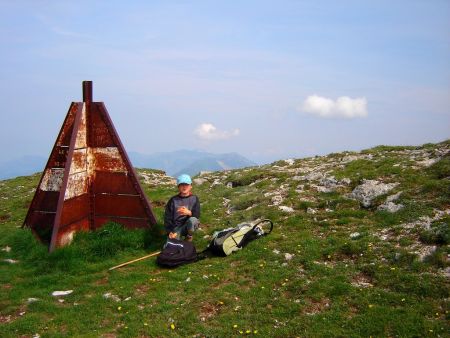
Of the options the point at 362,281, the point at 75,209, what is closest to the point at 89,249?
the point at 75,209

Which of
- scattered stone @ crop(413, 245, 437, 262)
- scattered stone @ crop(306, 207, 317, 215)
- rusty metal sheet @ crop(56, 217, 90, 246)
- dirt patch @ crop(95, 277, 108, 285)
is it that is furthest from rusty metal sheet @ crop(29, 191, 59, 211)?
scattered stone @ crop(413, 245, 437, 262)

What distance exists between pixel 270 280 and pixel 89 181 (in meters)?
7.65

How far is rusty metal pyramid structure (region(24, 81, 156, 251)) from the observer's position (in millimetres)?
13281

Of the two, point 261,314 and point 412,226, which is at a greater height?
point 412,226

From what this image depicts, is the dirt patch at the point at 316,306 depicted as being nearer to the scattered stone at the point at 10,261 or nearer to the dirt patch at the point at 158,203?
the scattered stone at the point at 10,261

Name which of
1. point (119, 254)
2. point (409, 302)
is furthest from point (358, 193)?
point (119, 254)

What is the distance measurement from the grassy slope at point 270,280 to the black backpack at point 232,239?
0.29 meters

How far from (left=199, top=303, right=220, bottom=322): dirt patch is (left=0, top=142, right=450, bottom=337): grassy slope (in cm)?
2

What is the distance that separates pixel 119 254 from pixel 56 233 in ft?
6.56

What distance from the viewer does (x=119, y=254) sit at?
12.5 meters

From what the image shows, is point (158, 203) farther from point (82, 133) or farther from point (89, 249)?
point (89, 249)

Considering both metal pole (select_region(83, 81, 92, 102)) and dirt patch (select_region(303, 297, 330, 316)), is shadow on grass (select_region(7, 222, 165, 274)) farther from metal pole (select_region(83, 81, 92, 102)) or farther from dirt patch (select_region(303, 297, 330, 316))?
dirt patch (select_region(303, 297, 330, 316))

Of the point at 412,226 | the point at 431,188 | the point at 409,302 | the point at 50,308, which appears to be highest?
the point at 431,188

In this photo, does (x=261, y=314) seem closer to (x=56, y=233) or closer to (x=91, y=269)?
(x=91, y=269)
